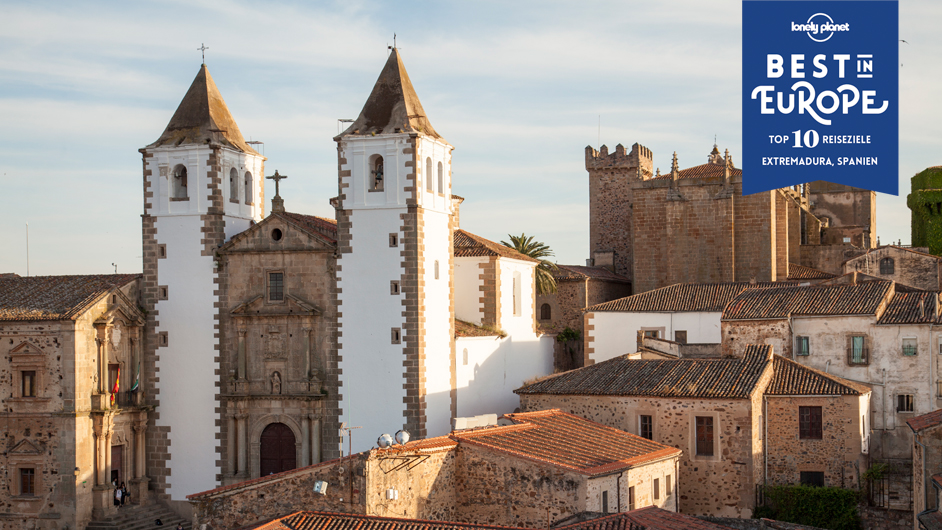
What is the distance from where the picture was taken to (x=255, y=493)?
26.4m

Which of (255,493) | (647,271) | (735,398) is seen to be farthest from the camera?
(647,271)

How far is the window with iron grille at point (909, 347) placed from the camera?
35.8 meters

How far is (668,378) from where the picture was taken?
33.8 m

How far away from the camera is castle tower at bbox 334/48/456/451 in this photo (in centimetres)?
3403

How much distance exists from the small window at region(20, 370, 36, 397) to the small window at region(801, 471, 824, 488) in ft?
78.1

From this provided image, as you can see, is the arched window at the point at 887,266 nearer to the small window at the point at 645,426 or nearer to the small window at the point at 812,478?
the small window at the point at 812,478

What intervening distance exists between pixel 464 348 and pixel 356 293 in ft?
15.1

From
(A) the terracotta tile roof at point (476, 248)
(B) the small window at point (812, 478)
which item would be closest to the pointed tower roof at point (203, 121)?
(A) the terracotta tile roof at point (476, 248)

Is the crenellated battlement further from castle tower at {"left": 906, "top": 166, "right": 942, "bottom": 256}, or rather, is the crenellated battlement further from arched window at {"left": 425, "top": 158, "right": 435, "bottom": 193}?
arched window at {"left": 425, "top": 158, "right": 435, "bottom": 193}

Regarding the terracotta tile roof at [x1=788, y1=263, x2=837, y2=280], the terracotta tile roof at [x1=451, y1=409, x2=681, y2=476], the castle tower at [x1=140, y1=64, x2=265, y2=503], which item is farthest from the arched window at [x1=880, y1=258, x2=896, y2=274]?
the castle tower at [x1=140, y1=64, x2=265, y2=503]

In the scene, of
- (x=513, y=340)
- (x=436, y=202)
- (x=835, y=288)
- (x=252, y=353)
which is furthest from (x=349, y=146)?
(x=835, y=288)

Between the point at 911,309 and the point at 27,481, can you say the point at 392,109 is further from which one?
the point at 911,309

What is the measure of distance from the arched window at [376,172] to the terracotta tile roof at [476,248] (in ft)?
20.9

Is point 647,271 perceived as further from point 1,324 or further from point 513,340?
point 1,324
